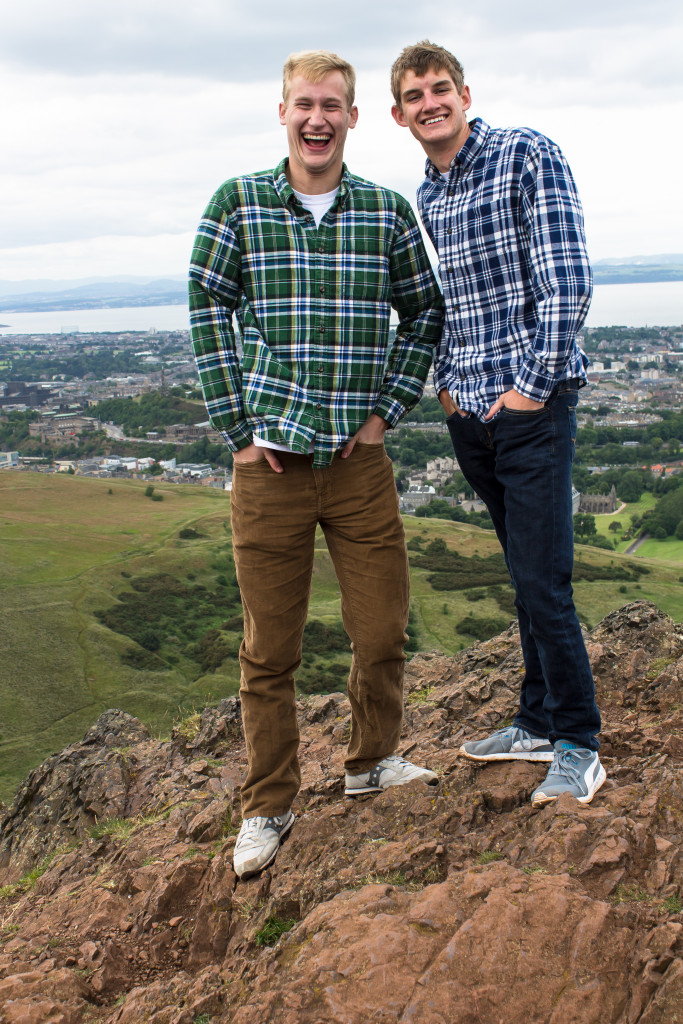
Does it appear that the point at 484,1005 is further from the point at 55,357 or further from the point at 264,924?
the point at 55,357

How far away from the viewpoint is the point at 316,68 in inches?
118

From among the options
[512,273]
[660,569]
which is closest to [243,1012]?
[512,273]

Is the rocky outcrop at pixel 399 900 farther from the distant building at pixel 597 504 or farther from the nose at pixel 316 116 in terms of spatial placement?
the distant building at pixel 597 504

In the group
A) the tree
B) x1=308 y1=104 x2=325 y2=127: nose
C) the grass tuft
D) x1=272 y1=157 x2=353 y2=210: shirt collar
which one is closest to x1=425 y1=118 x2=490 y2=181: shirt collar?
x1=272 y1=157 x2=353 y2=210: shirt collar

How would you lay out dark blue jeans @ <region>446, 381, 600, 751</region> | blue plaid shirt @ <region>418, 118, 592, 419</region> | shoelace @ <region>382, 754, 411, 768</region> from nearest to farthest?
blue plaid shirt @ <region>418, 118, 592, 419</region> → dark blue jeans @ <region>446, 381, 600, 751</region> → shoelace @ <region>382, 754, 411, 768</region>

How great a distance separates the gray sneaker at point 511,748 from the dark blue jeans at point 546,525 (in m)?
0.31

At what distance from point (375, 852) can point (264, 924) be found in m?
0.50

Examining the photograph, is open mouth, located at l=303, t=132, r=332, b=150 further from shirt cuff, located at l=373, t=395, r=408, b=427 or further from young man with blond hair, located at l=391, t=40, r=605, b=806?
shirt cuff, located at l=373, t=395, r=408, b=427

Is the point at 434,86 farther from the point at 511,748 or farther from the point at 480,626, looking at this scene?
the point at 480,626

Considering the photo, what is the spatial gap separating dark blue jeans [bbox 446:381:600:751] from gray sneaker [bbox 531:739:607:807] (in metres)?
0.04

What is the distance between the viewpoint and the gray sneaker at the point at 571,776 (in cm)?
317

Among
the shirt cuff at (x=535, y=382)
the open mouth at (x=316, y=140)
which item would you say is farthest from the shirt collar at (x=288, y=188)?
the shirt cuff at (x=535, y=382)

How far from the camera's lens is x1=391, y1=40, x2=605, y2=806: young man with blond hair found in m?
2.92

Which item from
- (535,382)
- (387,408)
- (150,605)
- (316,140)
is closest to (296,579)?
(387,408)
